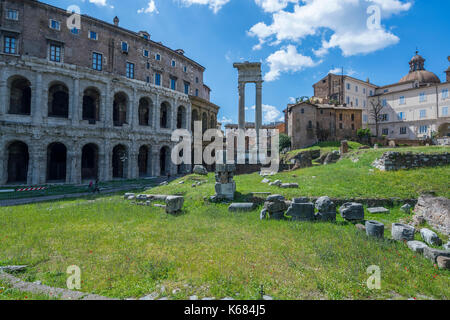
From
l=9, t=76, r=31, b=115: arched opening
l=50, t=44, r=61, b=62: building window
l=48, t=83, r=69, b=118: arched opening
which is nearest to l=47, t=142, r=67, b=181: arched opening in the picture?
l=48, t=83, r=69, b=118: arched opening

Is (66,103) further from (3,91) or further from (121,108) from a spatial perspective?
(121,108)

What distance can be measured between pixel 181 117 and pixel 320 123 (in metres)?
33.7

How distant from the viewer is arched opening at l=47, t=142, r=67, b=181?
2681cm

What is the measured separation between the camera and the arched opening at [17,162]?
2456cm

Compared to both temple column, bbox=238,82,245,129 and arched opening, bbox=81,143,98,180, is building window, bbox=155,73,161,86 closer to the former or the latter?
arched opening, bbox=81,143,98,180

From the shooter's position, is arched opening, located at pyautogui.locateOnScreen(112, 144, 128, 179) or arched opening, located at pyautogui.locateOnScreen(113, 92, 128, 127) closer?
arched opening, located at pyautogui.locateOnScreen(112, 144, 128, 179)

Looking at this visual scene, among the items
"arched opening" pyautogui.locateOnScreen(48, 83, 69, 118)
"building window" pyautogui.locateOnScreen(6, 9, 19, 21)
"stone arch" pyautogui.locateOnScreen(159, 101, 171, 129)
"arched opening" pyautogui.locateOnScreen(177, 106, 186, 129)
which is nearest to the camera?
"building window" pyautogui.locateOnScreen(6, 9, 19, 21)

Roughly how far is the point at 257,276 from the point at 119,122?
30.3 meters

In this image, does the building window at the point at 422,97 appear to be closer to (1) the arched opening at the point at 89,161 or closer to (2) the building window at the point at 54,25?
(1) the arched opening at the point at 89,161

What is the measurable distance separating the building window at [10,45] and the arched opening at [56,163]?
10.8 meters

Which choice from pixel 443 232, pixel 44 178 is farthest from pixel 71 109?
pixel 443 232

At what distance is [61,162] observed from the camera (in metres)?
27.6

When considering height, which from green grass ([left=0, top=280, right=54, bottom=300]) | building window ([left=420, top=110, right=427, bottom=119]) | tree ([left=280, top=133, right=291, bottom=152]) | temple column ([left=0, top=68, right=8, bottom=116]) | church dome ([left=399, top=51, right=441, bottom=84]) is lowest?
green grass ([left=0, top=280, right=54, bottom=300])

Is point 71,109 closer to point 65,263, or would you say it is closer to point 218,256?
point 65,263
